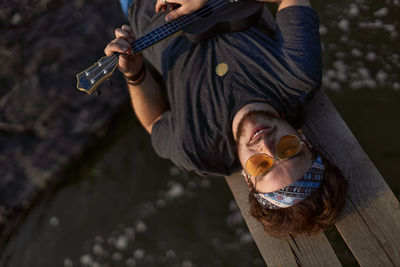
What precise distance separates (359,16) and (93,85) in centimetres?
221

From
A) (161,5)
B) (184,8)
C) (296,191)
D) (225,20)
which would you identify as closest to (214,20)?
(225,20)

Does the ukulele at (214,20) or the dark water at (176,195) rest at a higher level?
the ukulele at (214,20)

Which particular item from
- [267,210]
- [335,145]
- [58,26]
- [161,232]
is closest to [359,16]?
[335,145]

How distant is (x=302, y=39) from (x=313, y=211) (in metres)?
0.90

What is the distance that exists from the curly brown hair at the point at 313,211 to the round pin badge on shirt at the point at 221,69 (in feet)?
2.30

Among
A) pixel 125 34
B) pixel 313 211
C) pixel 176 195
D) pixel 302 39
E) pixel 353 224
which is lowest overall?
pixel 353 224

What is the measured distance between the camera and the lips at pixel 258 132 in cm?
142

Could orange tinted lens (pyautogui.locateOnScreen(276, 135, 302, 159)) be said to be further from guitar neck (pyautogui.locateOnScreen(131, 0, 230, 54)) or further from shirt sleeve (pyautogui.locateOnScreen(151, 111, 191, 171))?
guitar neck (pyautogui.locateOnScreen(131, 0, 230, 54))

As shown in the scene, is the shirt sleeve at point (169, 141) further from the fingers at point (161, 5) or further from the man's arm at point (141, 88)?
the fingers at point (161, 5)

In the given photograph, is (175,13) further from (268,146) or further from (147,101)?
(268,146)

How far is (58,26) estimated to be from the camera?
8.00 feet

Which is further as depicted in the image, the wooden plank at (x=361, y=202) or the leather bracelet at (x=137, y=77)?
the leather bracelet at (x=137, y=77)

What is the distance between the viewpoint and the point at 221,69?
160 cm

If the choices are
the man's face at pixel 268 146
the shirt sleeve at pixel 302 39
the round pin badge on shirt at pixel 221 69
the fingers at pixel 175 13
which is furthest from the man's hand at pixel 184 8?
the man's face at pixel 268 146
